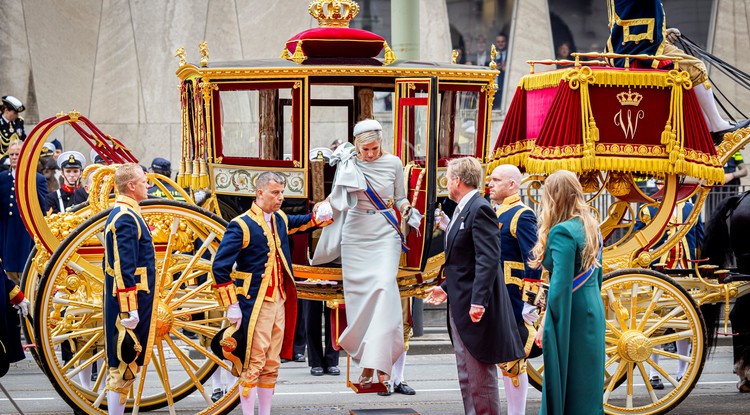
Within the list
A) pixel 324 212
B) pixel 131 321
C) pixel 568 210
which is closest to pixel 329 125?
pixel 324 212

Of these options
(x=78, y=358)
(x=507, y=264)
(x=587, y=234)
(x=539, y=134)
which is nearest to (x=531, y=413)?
(x=507, y=264)

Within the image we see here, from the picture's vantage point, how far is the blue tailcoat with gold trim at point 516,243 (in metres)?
8.43

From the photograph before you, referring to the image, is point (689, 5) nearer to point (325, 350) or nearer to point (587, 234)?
point (325, 350)

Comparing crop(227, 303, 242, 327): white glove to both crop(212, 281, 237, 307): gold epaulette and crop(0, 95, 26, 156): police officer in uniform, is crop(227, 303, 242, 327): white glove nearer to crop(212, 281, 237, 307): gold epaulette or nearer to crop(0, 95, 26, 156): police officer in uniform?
crop(212, 281, 237, 307): gold epaulette

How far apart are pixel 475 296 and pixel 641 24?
10.9 feet

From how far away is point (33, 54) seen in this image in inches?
755

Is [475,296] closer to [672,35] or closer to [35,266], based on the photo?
[35,266]

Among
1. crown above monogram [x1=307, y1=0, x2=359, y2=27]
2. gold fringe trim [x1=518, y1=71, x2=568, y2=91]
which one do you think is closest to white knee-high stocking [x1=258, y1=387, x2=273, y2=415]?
crown above monogram [x1=307, y1=0, x2=359, y2=27]

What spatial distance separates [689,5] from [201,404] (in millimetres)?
14115

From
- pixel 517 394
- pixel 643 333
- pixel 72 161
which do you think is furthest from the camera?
pixel 72 161

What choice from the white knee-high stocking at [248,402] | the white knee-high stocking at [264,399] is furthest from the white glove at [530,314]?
the white knee-high stocking at [248,402]

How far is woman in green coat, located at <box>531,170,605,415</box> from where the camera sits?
22.9 ft

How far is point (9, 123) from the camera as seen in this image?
45.4 ft

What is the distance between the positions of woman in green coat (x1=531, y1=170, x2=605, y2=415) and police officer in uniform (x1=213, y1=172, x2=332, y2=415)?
1.97m
